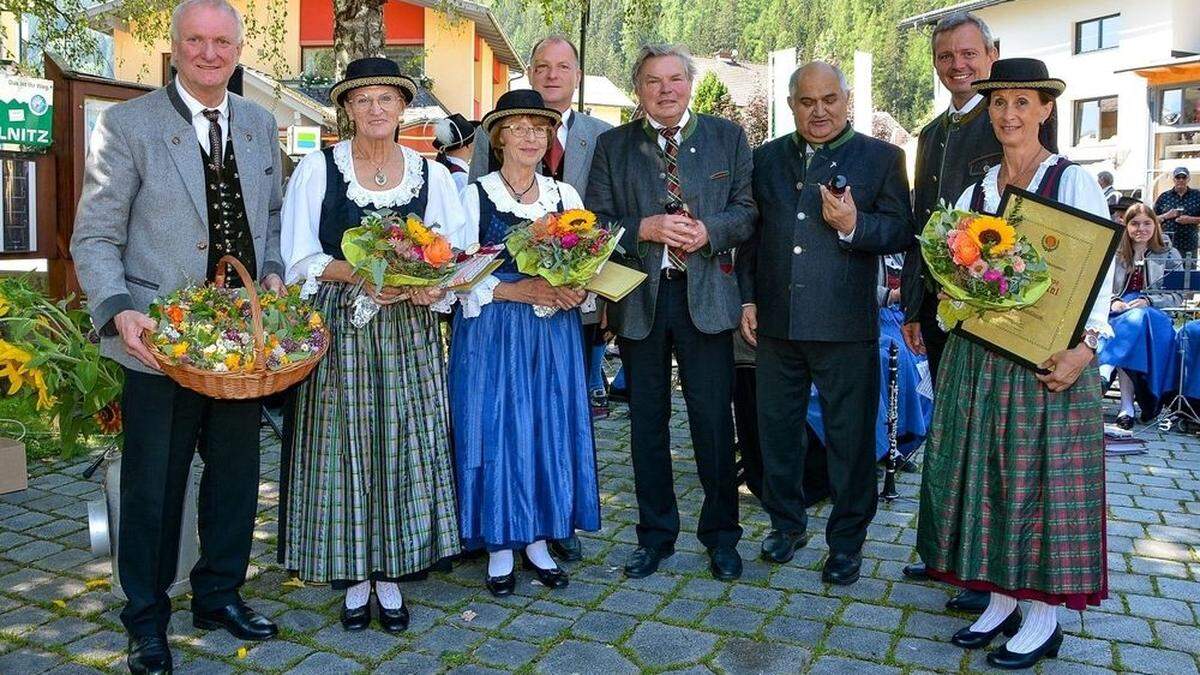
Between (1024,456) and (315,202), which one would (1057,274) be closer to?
(1024,456)

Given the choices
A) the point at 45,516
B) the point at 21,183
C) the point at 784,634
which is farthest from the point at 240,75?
the point at 784,634

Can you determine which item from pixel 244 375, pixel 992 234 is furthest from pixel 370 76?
pixel 992 234

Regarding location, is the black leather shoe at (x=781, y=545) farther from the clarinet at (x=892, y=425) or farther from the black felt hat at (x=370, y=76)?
the black felt hat at (x=370, y=76)

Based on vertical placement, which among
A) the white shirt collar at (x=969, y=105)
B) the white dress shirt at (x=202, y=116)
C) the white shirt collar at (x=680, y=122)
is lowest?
the white dress shirt at (x=202, y=116)

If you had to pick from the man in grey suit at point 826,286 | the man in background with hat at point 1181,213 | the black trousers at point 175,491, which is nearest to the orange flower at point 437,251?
the black trousers at point 175,491

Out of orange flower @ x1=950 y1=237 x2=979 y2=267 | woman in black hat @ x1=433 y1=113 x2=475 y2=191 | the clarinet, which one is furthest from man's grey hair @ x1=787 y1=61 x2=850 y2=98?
woman in black hat @ x1=433 y1=113 x2=475 y2=191

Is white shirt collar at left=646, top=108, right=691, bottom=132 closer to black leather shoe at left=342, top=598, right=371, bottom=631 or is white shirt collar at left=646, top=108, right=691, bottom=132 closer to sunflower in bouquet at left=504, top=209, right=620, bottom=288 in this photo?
sunflower in bouquet at left=504, top=209, right=620, bottom=288

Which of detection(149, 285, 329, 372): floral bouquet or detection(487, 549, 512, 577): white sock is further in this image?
detection(487, 549, 512, 577): white sock

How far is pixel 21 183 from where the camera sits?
242 inches

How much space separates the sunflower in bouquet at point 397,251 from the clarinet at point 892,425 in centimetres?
310

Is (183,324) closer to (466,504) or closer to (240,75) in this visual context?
(466,504)

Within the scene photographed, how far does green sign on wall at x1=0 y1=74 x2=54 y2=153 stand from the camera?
5941mm

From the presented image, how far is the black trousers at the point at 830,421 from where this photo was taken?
14.4ft

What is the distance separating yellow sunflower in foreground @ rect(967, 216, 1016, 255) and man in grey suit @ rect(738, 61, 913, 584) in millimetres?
787
